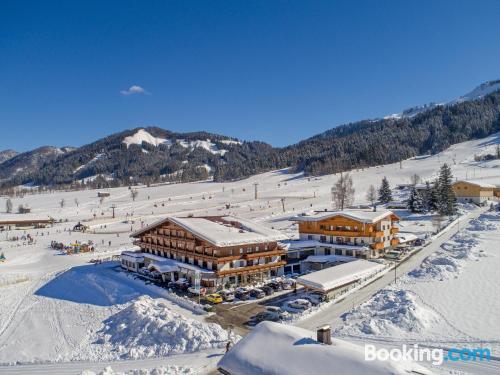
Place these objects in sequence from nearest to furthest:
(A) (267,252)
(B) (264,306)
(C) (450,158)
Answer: (B) (264,306) < (A) (267,252) < (C) (450,158)

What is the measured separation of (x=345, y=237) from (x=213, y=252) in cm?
1834

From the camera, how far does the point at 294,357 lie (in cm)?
1520

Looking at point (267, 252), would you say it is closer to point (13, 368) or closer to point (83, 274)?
point (83, 274)

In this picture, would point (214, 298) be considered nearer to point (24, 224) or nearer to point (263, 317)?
point (263, 317)

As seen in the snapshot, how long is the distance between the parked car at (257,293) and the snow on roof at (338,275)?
11.5 ft

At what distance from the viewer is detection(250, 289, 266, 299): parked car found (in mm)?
35800

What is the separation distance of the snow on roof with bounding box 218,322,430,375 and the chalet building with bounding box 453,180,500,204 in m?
87.2

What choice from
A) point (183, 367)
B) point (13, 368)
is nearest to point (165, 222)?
point (13, 368)

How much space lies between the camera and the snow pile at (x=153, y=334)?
2534cm

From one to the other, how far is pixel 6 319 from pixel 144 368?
19.7m

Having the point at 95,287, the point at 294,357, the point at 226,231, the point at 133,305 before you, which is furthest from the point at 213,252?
the point at 294,357

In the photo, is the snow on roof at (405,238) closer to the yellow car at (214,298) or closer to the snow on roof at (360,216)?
the snow on roof at (360,216)

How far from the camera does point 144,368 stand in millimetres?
23062

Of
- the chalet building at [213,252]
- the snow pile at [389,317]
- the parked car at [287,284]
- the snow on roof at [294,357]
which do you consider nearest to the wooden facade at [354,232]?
the chalet building at [213,252]
